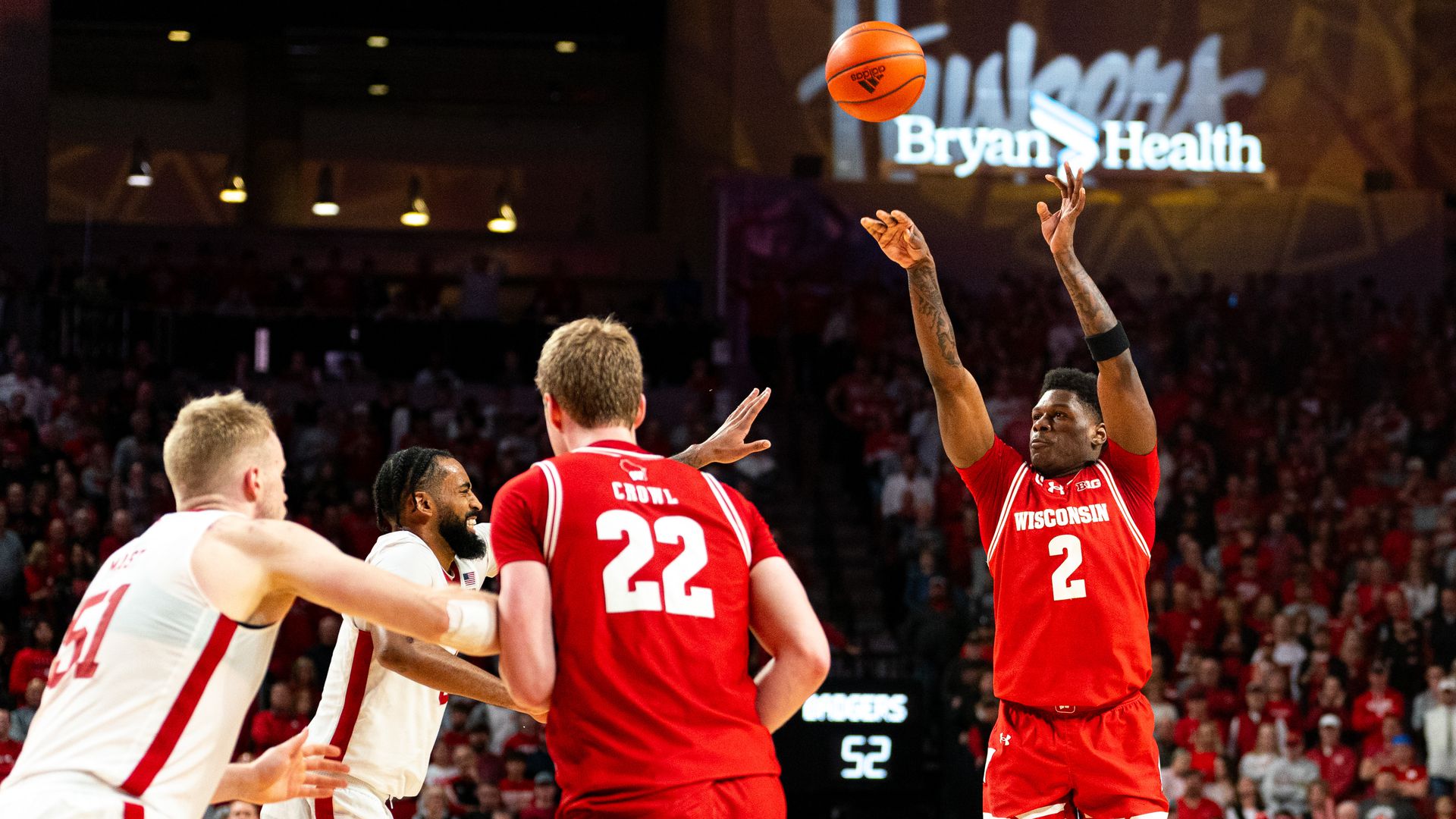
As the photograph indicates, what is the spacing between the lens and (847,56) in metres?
7.68

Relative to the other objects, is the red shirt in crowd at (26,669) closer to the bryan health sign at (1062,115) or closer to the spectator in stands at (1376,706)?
the spectator in stands at (1376,706)

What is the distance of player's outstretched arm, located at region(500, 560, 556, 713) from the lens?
374 centimetres

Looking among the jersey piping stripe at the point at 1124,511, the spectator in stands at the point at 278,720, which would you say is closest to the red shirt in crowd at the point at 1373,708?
the jersey piping stripe at the point at 1124,511

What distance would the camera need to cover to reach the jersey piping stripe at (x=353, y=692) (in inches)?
216

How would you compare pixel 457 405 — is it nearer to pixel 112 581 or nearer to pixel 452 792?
pixel 452 792

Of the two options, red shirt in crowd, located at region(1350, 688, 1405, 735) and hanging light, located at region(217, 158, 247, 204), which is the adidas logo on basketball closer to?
red shirt in crowd, located at region(1350, 688, 1405, 735)

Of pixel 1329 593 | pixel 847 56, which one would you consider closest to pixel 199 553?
pixel 847 56

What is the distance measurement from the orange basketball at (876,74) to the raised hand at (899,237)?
183 cm

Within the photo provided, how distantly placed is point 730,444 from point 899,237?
0.98 metres

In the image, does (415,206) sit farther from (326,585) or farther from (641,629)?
(641,629)

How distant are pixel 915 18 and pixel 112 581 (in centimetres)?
2102

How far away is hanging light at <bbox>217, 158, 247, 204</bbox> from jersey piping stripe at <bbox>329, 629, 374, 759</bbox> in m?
17.8

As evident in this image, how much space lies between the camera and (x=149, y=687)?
149 inches

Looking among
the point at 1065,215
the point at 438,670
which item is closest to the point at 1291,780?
the point at 1065,215
